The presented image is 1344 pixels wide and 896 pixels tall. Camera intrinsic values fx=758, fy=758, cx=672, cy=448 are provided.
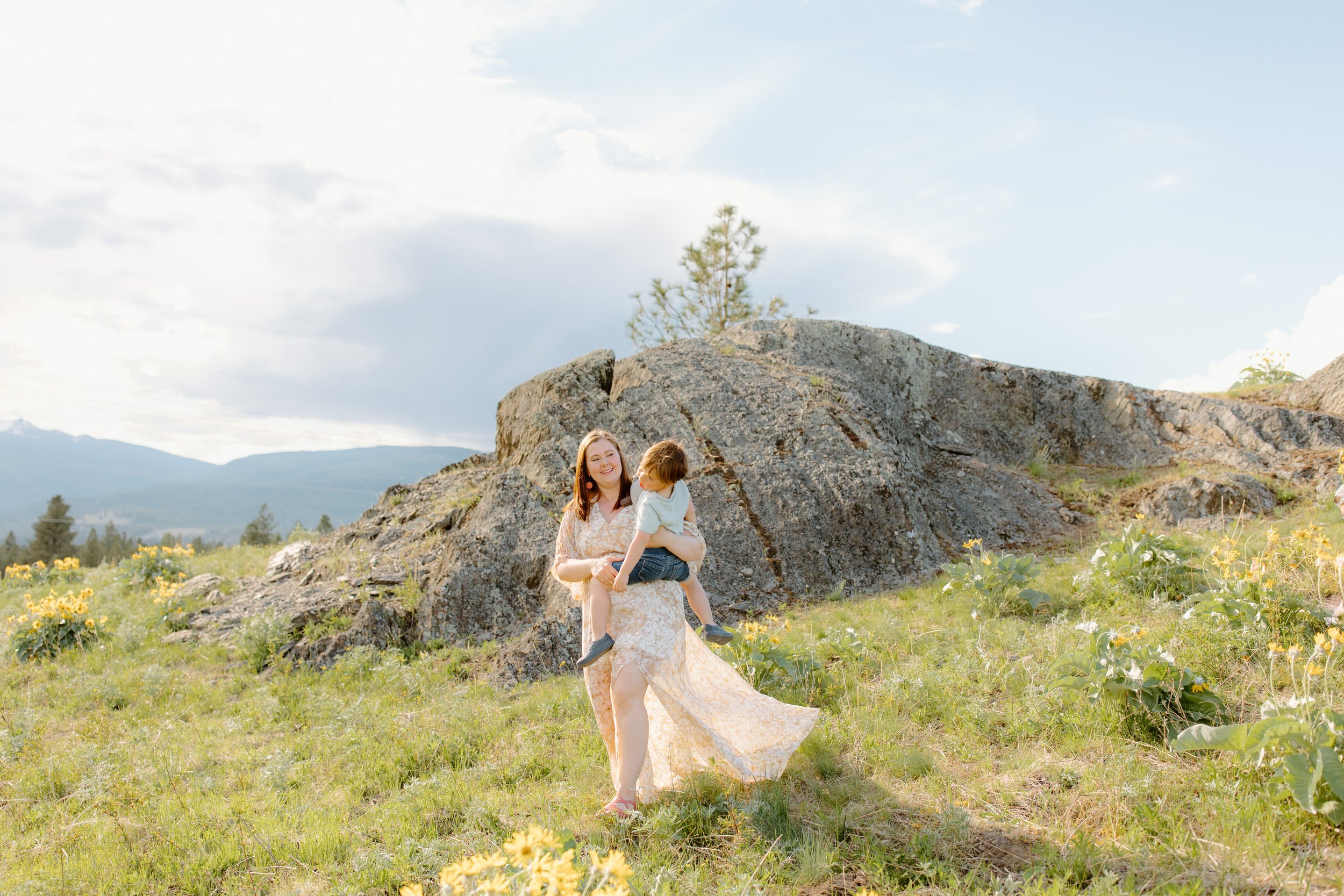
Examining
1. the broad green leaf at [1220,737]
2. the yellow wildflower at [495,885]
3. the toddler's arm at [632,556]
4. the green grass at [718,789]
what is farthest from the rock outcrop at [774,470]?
the yellow wildflower at [495,885]

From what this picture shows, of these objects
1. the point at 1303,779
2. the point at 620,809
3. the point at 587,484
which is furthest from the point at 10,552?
the point at 1303,779

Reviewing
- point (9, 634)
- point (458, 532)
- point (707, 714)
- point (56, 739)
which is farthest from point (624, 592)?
point (9, 634)


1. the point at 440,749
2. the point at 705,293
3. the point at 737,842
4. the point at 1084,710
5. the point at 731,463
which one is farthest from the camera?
the point at 705,293

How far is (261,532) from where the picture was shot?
29.0m

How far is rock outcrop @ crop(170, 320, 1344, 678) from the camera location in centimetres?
842

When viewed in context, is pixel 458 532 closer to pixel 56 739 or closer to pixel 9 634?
pixel 56 739

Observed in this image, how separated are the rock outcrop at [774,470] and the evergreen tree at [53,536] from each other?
1004 inches

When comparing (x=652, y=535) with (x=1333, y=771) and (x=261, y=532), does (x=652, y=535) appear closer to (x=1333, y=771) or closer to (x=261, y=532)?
(x=1333, y=771)

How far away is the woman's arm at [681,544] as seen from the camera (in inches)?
165

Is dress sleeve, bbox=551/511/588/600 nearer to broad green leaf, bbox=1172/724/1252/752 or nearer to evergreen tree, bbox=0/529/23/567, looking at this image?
broad green leaf, bbox=1172/724/1252/752

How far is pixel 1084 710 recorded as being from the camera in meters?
4.58

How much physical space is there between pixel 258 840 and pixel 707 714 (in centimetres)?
260

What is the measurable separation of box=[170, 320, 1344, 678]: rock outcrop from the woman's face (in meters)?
3.37

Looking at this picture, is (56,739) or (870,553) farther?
(870,553)
